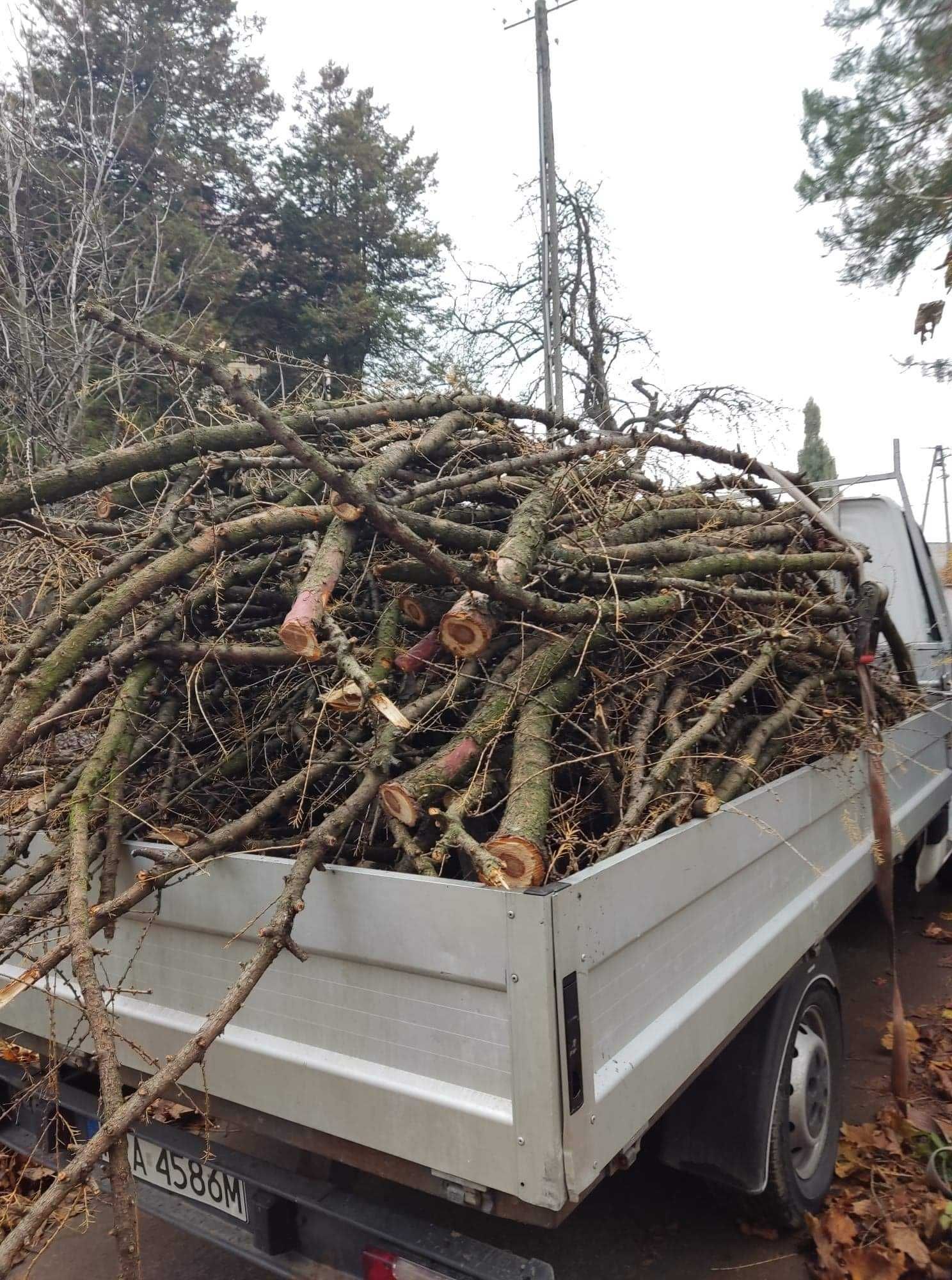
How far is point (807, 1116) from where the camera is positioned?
2621mm

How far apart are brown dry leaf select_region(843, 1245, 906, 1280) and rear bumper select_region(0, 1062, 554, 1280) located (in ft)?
4.27

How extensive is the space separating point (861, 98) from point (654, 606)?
24.0 feet

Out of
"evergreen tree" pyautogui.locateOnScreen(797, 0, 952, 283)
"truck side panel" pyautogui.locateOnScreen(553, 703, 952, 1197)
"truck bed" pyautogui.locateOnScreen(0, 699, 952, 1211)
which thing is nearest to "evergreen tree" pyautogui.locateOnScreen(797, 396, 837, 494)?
"evergreen tree" pyautogui.locateOnScreen(797, 0, 952, 283)

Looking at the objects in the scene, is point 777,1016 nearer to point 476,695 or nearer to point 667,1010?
point 667,1010

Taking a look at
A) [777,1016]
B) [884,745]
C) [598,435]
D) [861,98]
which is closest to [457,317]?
[861,98]

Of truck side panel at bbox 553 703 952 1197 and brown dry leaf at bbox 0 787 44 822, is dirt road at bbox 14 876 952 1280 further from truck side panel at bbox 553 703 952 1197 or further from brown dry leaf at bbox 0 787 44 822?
brown dry leaf at bbox 0 787 44 822

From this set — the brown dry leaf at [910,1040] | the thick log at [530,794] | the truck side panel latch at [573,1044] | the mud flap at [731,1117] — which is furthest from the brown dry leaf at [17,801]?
the brown dry leaf at [910,1040]

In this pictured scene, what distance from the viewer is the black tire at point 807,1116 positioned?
7.98 feet

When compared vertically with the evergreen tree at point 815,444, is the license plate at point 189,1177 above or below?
below

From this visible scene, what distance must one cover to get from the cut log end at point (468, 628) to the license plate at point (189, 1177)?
52.0 inches

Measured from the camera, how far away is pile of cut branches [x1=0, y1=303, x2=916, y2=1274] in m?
2.04

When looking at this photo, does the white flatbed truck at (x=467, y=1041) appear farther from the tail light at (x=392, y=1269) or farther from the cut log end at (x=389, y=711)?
the cut log end at (x=389, y=711)

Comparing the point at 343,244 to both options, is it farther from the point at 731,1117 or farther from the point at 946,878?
the point at 731,1117

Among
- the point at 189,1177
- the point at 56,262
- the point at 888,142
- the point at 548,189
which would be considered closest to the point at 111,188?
the point at 56,262
